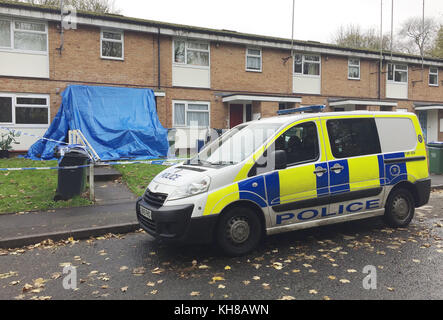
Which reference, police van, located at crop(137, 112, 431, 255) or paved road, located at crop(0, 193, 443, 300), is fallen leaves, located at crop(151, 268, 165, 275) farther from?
police van, located at crop(137, 112, 431, 255)

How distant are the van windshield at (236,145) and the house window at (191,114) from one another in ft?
41.5

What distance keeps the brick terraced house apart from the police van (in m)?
12.5

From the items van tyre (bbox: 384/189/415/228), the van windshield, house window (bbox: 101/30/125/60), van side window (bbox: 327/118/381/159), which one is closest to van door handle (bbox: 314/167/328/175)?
van side window (bbox: 327/118/381/159)

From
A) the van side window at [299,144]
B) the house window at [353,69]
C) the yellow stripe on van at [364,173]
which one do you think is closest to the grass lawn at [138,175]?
the van side window at [299,144]

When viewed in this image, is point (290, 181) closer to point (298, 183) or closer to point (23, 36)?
point (298, 183)

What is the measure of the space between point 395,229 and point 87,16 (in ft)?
49.6

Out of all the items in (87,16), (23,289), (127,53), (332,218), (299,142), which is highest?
(87,16)

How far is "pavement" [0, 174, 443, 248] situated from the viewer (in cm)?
566

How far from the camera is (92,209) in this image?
24.2 feet

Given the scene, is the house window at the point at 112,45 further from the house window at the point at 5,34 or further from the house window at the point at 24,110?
the house window at the point at 5,34

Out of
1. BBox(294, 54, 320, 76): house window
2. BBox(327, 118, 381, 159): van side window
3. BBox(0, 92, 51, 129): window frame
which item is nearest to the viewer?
BBox(327, 118, 381, 159): van side window
